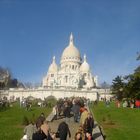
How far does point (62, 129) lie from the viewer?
17.9m

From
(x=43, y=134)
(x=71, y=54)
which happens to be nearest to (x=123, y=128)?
(x=43, y=134)

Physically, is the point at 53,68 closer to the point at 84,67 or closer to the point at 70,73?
the point at 84,67

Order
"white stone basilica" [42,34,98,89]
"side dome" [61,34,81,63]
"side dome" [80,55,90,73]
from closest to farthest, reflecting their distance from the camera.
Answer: "white stone basilica" [42,34,98,89] → "side dome" [80,55,90,73] → "side dome" [61,34,81,63]

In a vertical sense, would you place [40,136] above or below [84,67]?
below

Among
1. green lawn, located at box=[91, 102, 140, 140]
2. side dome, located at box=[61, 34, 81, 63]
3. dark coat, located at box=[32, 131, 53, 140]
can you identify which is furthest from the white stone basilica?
dark coat, located at box=[32, 131, 53, 140]

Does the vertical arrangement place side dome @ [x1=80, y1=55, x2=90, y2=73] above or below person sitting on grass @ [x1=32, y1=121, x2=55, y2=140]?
above

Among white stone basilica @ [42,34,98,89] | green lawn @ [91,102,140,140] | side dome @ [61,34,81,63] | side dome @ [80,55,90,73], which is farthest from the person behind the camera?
side dome @ [61,34,81,63]

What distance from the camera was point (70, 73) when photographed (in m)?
140

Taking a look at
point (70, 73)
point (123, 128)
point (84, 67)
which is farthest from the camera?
point (84, 67)

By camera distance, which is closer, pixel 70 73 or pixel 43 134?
pixel 43 134

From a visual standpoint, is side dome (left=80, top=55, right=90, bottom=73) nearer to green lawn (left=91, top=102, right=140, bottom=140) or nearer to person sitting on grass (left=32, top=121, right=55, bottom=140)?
green lawn (left=91, top=102, right=140, bottom=140)

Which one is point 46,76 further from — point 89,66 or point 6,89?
point 6,89

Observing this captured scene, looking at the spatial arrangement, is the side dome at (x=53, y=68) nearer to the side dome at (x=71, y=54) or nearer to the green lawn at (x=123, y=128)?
the side dome at (x=71, y=54)

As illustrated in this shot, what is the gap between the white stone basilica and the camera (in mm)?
139625
